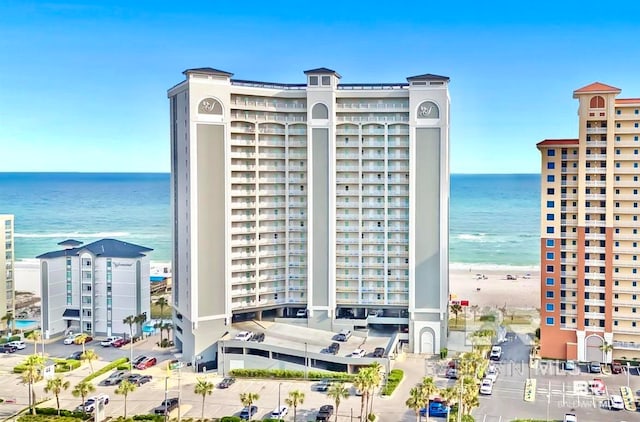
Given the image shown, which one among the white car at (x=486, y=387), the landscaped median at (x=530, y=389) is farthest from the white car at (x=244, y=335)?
the landscaped median at (x=530, y=389)

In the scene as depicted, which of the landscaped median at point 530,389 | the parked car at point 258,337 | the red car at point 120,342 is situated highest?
the parked car at point 258,337

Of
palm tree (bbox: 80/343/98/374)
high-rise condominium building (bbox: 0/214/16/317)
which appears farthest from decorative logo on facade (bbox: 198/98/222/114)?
high-rise condominium building (bbox: 0/214/16/317)

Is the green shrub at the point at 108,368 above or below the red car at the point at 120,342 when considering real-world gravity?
below

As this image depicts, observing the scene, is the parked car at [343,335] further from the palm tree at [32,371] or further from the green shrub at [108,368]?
the palm tree at [32,371]

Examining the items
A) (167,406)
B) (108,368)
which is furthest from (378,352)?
(108,368)

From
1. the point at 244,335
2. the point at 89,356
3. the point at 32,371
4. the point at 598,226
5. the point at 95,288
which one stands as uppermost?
the point at 598,226

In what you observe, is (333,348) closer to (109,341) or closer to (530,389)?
(530,389)
